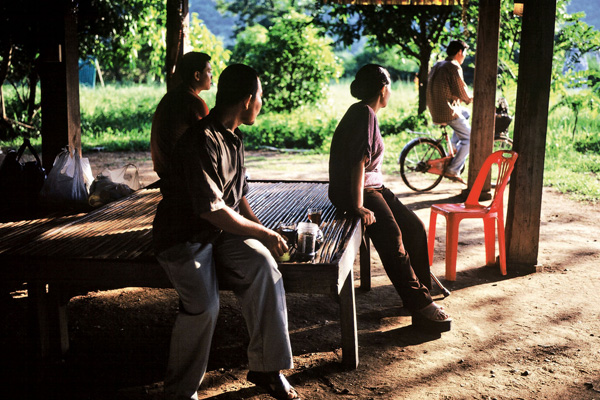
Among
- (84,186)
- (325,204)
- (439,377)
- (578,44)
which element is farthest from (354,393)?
(578,44)

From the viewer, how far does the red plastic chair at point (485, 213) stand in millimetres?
4992

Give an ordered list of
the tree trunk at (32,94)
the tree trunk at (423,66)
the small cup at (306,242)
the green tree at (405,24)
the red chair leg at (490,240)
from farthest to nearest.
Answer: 1. the tree trunk at (423,66)
2. the tree trunk at (32,94)
3. the green tree at (405,24)
4. the red chair leg at (490,240)
5. the small cup at (306,242)

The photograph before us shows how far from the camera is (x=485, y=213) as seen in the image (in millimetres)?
5090

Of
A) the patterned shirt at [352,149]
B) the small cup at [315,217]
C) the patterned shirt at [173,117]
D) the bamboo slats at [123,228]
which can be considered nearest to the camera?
the bamboo slats at [123,228]

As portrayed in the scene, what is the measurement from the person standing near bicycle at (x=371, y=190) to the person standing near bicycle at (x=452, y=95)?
4.20 meters

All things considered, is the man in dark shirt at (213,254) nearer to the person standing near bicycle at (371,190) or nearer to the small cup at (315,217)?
the small cup at (315,217)

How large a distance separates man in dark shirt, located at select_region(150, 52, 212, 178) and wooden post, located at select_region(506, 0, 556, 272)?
8.35 feet

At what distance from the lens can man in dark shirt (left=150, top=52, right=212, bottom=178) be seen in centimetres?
466

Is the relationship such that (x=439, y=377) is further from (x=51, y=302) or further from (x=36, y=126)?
(x=36, y=126)

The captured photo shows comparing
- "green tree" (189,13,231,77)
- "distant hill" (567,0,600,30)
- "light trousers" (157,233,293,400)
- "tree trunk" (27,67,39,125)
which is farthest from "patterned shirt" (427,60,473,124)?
"distant hill" (567,0,600,30)

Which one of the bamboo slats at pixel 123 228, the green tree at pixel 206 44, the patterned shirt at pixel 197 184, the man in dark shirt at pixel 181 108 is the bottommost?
→ the bamboo slats at pixel 123 228

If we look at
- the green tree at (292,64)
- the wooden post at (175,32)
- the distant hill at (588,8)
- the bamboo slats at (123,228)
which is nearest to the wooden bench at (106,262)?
the bamboo slats at (123,228)

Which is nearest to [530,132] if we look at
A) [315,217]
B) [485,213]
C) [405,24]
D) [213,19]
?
[485,213]

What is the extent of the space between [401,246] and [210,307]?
1521mm
